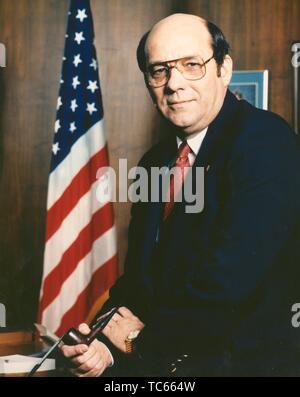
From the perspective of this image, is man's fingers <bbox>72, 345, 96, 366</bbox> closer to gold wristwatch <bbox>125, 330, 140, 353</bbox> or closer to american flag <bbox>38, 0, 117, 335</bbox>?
gold wristwatch <bbox>125, 330, 140, 353</bbox>

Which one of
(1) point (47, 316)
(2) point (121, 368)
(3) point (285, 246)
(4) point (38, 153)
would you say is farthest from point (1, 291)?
(3) point (285, 246)

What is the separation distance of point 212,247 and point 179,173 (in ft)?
1.19

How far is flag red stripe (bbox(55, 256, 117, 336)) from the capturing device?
2271 millimetres

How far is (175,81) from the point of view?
1.69 meters

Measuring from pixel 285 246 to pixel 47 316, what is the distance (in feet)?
3.68

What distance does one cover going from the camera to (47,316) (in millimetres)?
2283

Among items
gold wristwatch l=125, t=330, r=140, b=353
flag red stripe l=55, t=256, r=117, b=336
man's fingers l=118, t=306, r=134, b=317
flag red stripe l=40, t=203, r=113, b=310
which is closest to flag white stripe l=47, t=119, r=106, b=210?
flag red stripe l=40, t=203, r=113, b=310

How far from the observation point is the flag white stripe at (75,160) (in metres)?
2.29

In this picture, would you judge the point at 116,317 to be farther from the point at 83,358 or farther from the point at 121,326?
the point at 83,358

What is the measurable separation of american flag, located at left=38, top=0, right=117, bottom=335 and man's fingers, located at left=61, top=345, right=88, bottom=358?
2.85ft

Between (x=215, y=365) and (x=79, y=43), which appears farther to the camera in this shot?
(x=79, y=43)

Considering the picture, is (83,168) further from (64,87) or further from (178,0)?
(178,0)

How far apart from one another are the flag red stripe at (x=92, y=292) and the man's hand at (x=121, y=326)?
67 cm

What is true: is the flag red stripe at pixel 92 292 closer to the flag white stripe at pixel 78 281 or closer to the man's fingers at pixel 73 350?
the flag white stripe at pixel 78 281
